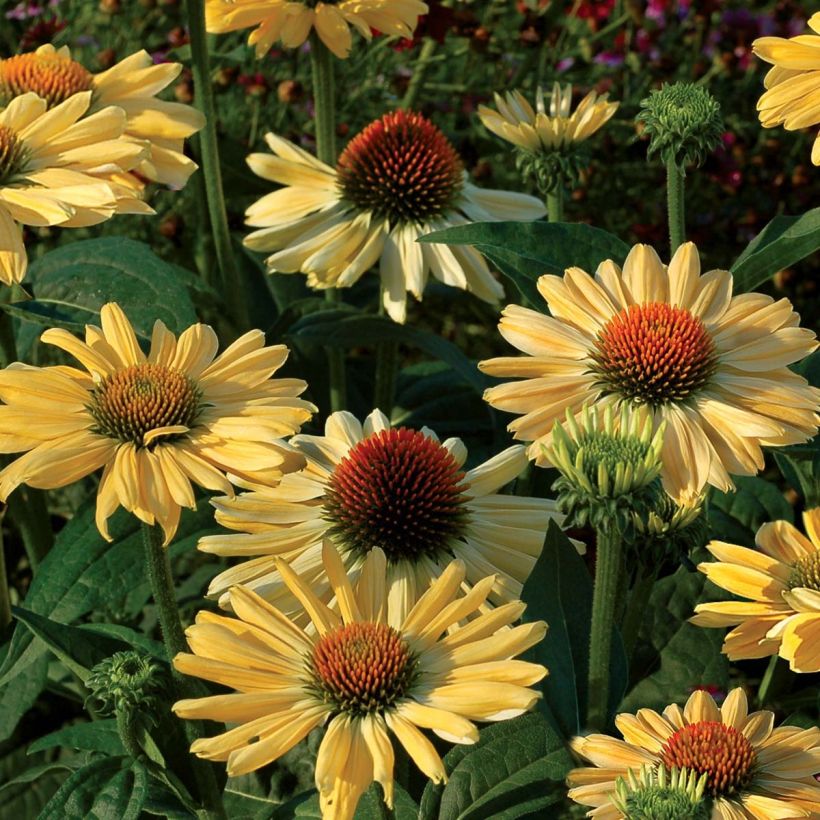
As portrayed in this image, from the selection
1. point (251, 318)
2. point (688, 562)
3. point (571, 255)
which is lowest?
point (251, 318)

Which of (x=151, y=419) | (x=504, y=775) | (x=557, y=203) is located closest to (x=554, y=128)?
(x=557, y=203)

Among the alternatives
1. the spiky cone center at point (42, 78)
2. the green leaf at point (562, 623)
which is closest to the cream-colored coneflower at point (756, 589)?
the green leaf at point (562, 623)

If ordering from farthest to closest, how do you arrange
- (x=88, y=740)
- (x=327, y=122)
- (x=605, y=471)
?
1. (x=327, y=122)
2. (x=88, y=740)
3. (x=605, y=471)

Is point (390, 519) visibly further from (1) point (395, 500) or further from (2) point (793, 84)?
(2) point (793, 84)

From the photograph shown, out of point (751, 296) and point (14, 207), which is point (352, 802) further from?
point (14, 207)

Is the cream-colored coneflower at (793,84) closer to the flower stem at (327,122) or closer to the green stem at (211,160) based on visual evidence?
the flower stem at (327,122)

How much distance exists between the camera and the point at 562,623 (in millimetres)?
1092

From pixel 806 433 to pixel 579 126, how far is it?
58cm

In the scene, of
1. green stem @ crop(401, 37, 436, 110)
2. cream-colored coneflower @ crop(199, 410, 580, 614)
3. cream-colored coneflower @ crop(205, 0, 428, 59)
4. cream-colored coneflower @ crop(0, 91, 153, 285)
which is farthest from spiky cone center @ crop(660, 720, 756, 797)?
green stem @ crop(401, 37, 436, 110)

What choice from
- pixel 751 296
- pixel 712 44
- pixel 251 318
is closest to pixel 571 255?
pixel 751 296

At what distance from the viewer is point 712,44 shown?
9.94 feet

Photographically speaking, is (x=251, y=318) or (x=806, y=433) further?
(x=251, y=318)

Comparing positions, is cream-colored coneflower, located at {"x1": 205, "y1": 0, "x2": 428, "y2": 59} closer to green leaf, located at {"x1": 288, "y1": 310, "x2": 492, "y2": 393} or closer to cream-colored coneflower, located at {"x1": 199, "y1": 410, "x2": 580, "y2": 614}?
green leaf, located at {"x1": 288, "y1": 310, "x2": 492, "y2": 393}

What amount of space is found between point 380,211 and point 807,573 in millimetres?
763
